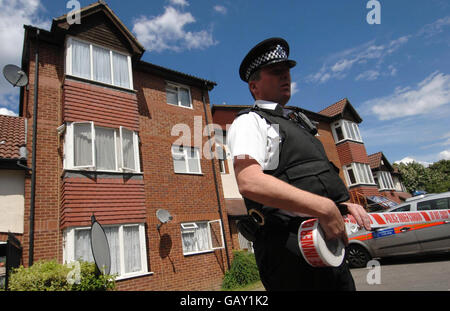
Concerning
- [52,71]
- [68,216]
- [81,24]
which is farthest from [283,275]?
[81,24]

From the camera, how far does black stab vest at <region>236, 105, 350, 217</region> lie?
1445 millimetres

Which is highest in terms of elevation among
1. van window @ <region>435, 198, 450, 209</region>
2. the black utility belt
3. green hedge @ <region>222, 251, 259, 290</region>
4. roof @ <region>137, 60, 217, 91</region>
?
roof @ <region>137, 60, 217, 91</region>

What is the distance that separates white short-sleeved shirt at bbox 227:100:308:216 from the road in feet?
19.7

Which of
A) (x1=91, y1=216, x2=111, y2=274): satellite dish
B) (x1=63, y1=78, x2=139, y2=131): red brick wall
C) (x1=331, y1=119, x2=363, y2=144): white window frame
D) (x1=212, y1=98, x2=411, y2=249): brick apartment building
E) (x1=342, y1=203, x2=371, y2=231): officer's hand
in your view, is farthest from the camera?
(x1=331, y1=119, x2=363, y2=144): white window frame

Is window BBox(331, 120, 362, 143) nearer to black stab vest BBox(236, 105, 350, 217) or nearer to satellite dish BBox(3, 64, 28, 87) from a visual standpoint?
satellite dish BBox(3, 64, 28, 87)

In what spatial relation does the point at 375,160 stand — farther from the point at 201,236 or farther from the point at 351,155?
the point at 201,236

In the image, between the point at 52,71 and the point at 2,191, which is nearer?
the point at 2,191

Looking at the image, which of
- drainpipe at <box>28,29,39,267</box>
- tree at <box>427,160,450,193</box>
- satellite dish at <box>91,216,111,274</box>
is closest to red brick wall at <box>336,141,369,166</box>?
satellite dish at <box>91,216,111,274</box>

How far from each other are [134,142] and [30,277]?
5315mm

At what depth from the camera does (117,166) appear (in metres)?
9.45

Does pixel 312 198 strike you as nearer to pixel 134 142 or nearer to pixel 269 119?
pixel 269 119

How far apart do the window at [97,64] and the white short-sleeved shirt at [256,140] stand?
1005cm

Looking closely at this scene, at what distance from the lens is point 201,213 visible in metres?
11.4

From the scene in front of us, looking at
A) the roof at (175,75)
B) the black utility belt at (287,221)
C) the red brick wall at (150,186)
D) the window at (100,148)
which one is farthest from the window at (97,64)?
the black utility belt at (287,221)
